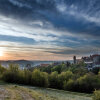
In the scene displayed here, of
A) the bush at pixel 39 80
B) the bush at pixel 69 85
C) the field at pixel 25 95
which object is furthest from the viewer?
the bush at pixel 69 85

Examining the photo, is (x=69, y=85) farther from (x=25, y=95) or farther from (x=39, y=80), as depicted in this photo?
(x=25, y=95)

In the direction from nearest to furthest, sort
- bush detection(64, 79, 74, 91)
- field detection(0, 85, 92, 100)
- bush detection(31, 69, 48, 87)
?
field detection(0, 85, 92, 100)
bush detection(31, 69, 48, 87)
bush detection(64, 79, 74, 91)

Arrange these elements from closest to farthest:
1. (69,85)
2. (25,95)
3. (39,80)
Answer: (25,95) → (39,80) → (69,85)

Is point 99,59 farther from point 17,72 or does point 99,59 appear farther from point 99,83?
point 17,72

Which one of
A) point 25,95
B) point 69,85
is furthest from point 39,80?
point 25,95

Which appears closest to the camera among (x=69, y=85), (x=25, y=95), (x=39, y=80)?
(x=25, y=95)

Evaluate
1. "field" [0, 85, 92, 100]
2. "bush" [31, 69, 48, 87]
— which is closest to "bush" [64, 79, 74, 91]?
"bush" [31, 69, 48, 87]

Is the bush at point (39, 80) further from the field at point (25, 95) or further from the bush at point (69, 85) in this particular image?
the field at point (25, 95)

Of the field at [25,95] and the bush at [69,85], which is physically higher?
the field at [25,95]

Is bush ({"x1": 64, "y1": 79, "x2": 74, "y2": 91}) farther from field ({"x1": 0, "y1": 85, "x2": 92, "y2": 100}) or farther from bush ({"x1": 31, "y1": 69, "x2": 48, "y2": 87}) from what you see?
field ({"x1": 0, "y1": 85, "x2": 92, "y2": 100})

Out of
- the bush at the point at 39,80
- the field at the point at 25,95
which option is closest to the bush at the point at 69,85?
the bush at the point at 39,80

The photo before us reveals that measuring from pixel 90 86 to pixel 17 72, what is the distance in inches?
831

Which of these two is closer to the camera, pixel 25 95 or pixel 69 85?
pixel 25 95

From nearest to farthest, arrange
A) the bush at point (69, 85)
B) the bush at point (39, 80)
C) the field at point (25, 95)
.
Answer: the field at point (25, 95) → the bush at point (39, 80) → the bush at point (69, 85)
